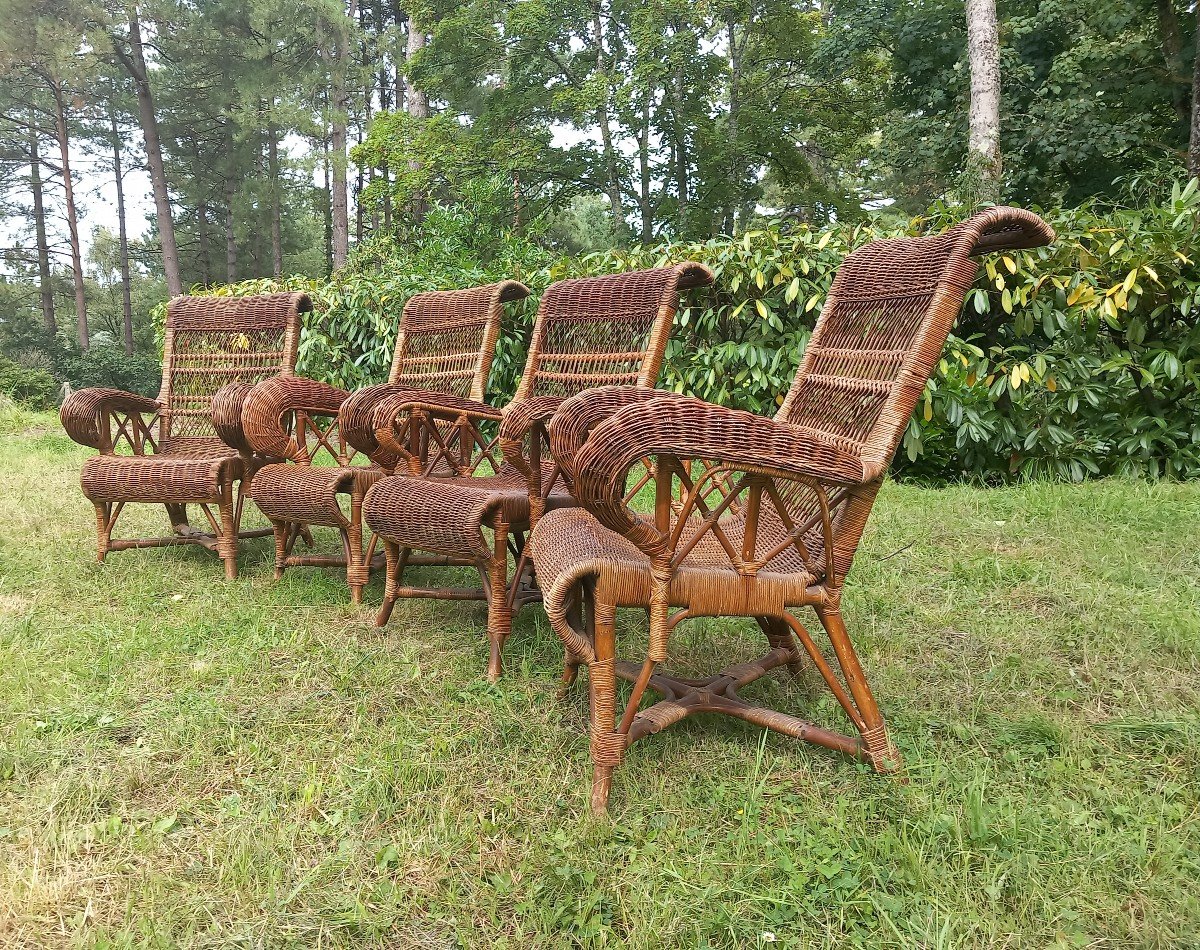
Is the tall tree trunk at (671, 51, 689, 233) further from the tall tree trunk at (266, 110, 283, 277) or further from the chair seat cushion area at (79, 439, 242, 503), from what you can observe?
the tall tree trunk at (266, 110, 283, 277)

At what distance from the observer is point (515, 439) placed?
6.79 ft

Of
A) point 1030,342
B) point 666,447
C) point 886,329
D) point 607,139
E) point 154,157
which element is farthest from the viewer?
point 154,157

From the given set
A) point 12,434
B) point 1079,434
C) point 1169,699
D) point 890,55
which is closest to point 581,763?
point 1169,699

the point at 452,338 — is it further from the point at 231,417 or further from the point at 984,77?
the point at 984,77

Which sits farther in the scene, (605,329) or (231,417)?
(231,417)

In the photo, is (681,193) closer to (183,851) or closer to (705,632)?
(705,632)

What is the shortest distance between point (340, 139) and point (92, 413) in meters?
13.3

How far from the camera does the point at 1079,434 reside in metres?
3.97

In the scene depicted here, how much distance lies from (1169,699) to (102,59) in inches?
800

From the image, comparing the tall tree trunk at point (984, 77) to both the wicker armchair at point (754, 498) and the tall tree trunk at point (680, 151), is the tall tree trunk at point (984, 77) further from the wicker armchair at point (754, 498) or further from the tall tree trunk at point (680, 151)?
the wicker armchair at point (754, 498)

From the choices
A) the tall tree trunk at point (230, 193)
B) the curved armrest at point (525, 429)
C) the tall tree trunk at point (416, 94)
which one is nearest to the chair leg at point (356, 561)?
the curved armrest at point (525, 429)

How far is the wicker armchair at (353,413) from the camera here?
2.71 m

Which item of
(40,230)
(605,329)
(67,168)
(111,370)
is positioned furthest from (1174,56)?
(40,230)

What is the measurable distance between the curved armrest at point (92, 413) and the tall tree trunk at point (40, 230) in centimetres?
2146
